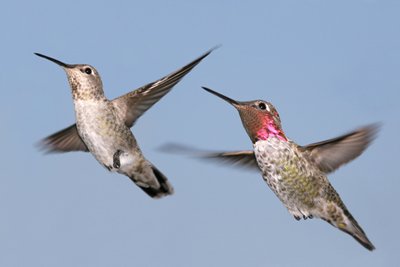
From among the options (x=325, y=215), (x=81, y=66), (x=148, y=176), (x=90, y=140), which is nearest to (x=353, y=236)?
(x=325, y=215)

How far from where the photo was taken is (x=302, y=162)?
735cm

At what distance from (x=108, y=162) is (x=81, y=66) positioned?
1.18 meters

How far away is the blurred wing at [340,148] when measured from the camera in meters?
7.12

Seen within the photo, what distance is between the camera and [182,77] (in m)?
7.41

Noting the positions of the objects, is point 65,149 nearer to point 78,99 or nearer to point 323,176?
point 78,99

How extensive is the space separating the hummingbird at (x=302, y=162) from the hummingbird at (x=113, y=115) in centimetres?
94

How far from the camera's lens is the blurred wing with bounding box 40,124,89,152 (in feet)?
28.6

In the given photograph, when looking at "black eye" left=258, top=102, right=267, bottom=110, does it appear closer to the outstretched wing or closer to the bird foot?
the outstretched wing

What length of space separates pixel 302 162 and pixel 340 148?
422 mm

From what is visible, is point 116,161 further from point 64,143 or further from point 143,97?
point 64,143

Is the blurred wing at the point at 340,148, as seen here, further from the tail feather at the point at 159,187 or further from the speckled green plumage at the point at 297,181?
the tail feather at the point at 159,187

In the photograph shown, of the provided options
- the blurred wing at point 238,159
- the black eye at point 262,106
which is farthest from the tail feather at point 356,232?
the black eye at point 262,106

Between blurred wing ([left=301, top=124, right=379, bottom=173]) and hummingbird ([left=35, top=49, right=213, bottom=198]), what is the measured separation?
1.61 meters

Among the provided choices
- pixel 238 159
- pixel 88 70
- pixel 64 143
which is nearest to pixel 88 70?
pixel 88 70
